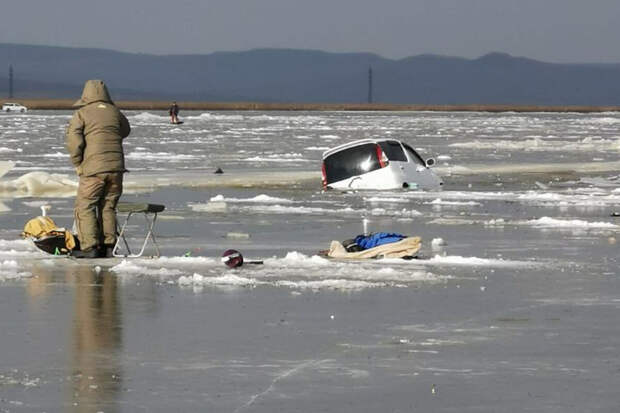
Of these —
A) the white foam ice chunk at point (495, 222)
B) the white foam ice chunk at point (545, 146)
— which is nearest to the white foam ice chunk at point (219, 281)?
the white foam ice chunk at point (495, 222)

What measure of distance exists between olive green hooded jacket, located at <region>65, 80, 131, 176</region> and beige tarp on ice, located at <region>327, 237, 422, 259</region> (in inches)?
103

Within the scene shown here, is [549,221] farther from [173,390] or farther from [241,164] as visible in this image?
[241,164]

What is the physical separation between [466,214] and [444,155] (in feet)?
98.7

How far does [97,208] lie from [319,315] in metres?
5.16

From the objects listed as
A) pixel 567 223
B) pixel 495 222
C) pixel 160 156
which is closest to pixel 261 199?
pixel 495 222

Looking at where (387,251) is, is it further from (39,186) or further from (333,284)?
(39,186)

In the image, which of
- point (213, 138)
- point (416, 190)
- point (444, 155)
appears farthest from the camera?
point (213, 138)

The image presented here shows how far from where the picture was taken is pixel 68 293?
15.0 meters

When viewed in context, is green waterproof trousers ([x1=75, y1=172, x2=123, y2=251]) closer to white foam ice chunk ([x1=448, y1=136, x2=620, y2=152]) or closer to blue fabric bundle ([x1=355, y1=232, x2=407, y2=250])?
blue fabric bundle ([x1=355, y1=232, x2=407, y2=250])

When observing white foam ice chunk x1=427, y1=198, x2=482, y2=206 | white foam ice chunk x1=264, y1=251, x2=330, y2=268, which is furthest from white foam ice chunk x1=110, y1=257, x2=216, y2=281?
white foam ice chunk x1=427, y1=198, x2=482, y2=206

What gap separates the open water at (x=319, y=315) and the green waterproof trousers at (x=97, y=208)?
44cm

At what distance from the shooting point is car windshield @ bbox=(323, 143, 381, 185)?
3291cm

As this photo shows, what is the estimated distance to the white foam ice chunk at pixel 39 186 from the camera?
29.9 m

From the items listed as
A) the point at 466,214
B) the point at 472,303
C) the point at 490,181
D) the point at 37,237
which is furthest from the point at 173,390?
the point at 490,181
